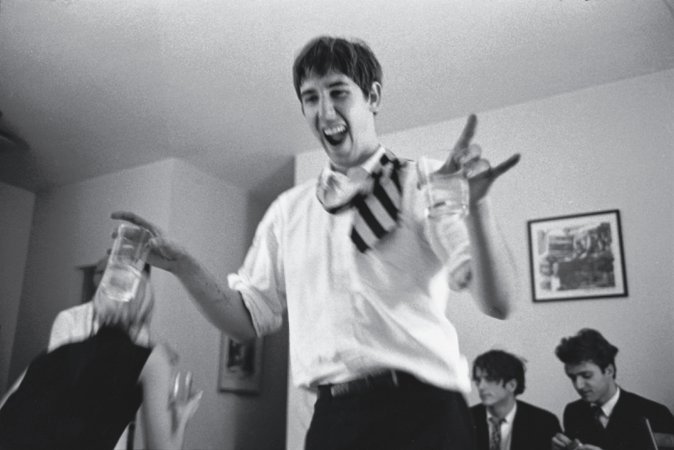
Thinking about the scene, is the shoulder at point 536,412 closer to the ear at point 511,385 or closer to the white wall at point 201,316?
the ear at point 511,385

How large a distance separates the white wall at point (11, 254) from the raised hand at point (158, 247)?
1.57m

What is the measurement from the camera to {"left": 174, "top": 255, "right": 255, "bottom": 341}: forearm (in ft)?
2.79

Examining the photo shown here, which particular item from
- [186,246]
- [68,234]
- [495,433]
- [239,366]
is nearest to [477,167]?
[495,433]

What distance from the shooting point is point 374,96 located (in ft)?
3.21

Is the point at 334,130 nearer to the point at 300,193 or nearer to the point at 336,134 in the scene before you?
the point at 336,134

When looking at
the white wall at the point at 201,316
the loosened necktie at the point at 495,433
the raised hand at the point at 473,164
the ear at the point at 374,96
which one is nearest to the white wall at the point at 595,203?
the loosened necktie at the point at 495,433

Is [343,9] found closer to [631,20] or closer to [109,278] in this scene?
[631,20]

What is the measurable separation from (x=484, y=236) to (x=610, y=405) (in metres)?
Answer: 1.88

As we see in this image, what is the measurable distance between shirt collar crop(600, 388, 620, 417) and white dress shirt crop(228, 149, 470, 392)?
1706 mm

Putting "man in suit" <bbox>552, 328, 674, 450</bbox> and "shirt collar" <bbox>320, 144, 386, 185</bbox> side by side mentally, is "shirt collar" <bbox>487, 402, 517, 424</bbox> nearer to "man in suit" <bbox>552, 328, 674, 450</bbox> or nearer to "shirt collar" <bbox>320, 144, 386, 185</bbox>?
"man in suit" <bbox>552, 328, 674, 450</bbox>

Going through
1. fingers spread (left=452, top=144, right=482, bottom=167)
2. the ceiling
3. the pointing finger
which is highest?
the ceiling

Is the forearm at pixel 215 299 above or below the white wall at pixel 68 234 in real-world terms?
below

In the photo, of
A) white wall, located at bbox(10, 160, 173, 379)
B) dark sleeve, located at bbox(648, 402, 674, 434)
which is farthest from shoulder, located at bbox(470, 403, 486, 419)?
white wall, located at bbox(10, 160, 173, 379)

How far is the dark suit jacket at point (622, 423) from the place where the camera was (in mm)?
2137
